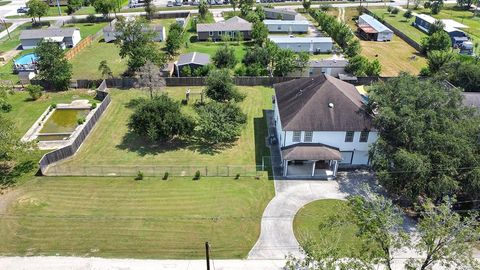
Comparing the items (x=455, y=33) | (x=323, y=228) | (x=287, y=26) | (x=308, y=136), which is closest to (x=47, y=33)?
(x=287, y=26)

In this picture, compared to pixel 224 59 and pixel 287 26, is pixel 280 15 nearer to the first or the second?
pixel 287 26

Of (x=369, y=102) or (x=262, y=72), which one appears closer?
(x=369, y=102)

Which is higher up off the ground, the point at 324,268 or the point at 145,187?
the point at 324,268

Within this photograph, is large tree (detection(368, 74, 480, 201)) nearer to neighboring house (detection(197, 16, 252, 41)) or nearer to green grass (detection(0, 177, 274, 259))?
green grass (detection(0, 177, 274, 259))

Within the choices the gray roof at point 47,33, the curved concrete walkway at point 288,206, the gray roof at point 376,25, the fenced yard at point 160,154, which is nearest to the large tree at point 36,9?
the gray roof at point 47,33

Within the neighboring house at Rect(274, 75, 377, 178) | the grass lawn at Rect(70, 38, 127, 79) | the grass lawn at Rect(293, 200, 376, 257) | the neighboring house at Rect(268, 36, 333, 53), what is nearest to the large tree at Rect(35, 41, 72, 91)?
the grass lawn at Rect(70, 38, 127, 79)

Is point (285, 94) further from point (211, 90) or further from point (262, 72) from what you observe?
point (262, 72)

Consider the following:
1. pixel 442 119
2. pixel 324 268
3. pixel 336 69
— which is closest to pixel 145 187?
pixel 324 268
